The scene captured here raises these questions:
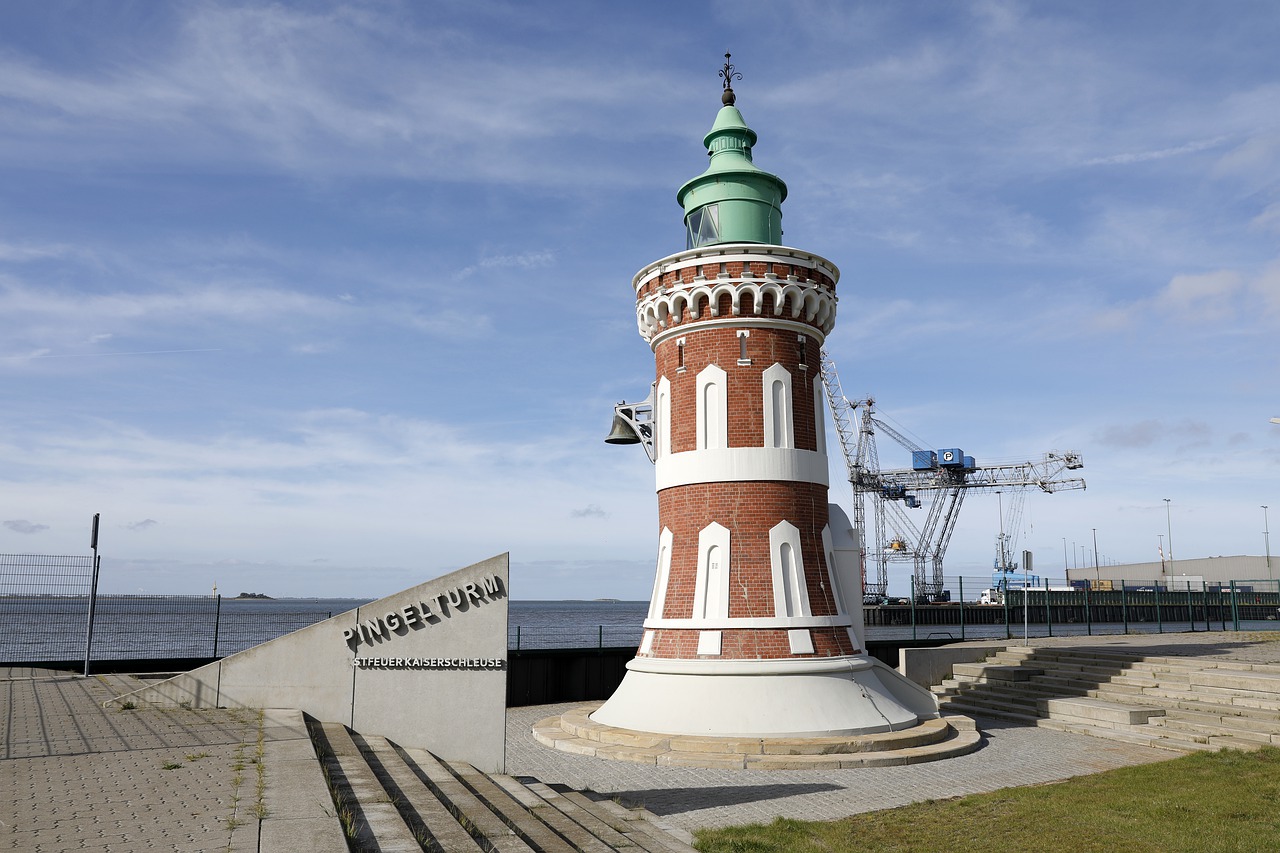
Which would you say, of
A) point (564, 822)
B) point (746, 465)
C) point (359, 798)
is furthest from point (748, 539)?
point (359, 798)

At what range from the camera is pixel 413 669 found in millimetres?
12133

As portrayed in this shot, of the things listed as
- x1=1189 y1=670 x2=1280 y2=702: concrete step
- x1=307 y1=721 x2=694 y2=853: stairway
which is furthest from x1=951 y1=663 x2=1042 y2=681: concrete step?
x1=307 y1=721 x2=694 y2=853: stairway

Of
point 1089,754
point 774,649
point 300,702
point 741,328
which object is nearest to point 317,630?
point 300,702

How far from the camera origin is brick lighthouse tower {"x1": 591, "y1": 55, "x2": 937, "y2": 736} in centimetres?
1534

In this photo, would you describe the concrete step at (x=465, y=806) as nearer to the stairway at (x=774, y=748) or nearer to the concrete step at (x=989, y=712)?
the stairway at (x=774, y=748)

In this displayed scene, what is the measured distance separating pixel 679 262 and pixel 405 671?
9.00 meters

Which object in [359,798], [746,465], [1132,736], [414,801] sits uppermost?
[746,465]

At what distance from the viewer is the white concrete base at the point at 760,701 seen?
1479 centimetres

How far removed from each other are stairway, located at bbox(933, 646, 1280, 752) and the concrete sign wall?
446 inches

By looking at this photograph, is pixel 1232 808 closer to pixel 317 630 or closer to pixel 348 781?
pixel 348 781

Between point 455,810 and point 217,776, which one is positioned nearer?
point 217,776

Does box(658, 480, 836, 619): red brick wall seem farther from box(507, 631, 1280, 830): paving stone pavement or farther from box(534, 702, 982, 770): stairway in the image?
box(507, 631, 1280, 830): paving stone pavement

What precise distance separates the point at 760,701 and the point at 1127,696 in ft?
27.6

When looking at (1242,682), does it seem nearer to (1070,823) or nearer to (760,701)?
(760,701)
